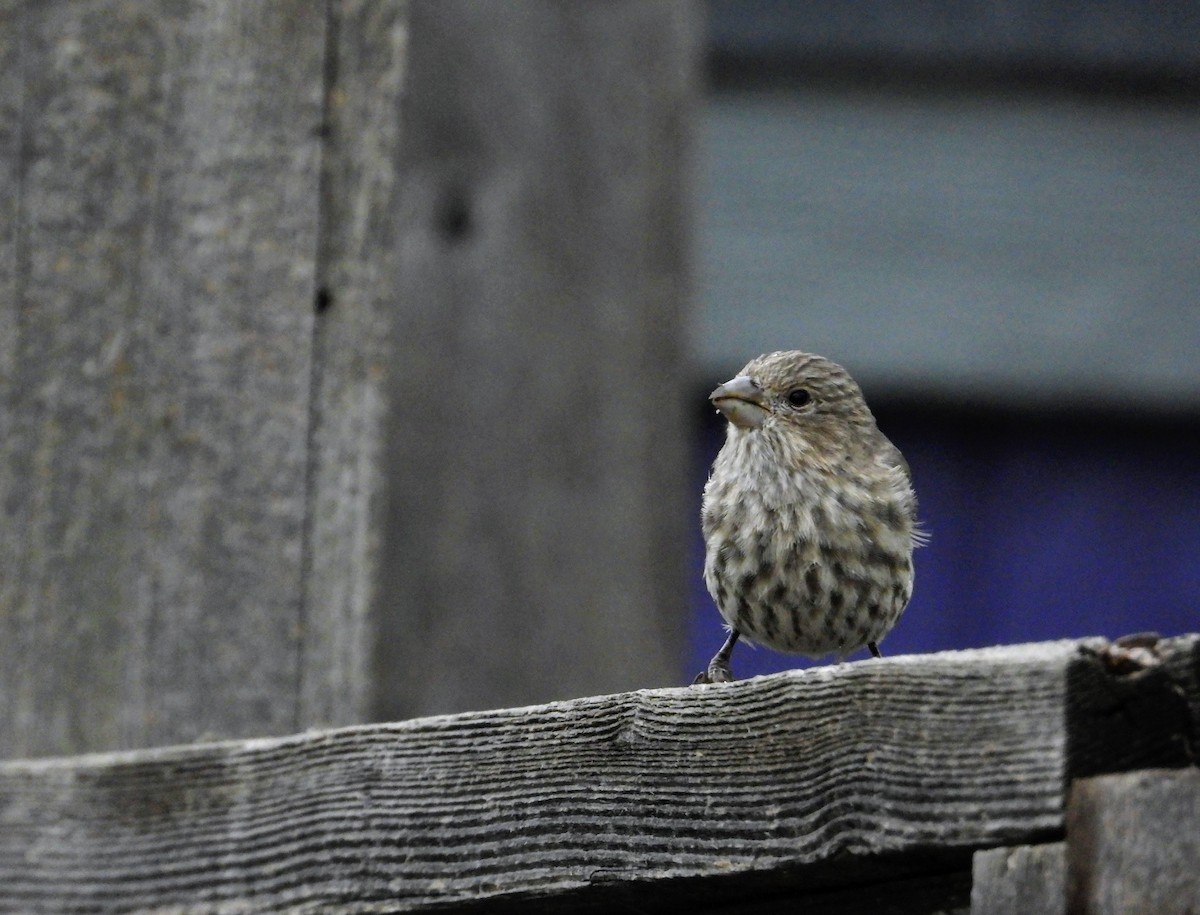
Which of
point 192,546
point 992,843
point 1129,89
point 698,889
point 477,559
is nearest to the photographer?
point 992,843

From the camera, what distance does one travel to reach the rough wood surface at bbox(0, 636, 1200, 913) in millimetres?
2182

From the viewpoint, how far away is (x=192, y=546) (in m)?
3.57

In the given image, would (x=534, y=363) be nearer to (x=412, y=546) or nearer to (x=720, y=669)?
(x=412, y=546)

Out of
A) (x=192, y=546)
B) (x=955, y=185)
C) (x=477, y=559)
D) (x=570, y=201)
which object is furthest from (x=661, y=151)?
(x=955, y=185)

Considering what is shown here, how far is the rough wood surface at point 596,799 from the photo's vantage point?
2.18m

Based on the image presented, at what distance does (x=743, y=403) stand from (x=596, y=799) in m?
1.76

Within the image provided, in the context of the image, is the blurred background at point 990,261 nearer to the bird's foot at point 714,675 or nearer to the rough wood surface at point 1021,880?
the bird's foot at point 714,675

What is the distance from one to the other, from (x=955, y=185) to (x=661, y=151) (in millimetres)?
2430

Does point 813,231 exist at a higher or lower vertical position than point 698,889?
higher

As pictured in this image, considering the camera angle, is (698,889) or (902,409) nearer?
(698,889)

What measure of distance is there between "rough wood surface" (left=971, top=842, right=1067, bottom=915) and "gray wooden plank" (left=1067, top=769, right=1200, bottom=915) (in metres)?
0.04

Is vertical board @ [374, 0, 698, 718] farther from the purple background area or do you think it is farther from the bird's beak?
the purple background area

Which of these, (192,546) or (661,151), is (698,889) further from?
(661,151)

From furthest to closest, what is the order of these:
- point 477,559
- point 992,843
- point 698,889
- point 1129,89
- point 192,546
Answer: point 1129,89, point 477,559, point 192,546, point 698,889, point 992,843
